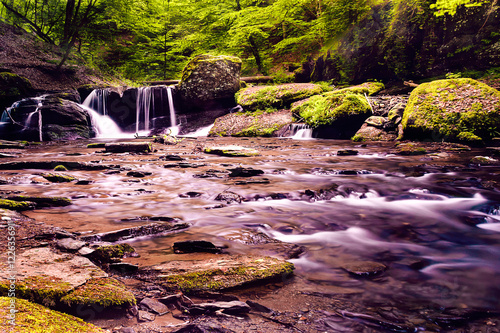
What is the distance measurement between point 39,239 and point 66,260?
0.60 m

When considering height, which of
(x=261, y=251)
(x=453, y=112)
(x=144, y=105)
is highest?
(x=144, y=105)

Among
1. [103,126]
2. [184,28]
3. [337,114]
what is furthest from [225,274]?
[184,28]

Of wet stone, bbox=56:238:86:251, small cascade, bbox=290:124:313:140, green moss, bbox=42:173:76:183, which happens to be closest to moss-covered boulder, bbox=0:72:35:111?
green moss, bbox=42:173:76:183

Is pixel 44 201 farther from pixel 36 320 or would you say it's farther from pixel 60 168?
pixel 60 168

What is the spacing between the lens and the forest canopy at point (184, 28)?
17.6 m

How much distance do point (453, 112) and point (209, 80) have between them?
37.7ft

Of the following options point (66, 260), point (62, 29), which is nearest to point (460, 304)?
point (66, 260)

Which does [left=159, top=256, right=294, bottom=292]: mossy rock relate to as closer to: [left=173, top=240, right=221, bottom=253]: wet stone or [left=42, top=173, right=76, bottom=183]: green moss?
[left=173, top=240, right=221, bottom=253]: wet stone

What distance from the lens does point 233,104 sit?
17.1 metres

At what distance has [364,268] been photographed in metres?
2.13

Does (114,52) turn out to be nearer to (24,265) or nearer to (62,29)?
(62,29)

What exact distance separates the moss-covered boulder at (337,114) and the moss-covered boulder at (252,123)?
132 centimetres

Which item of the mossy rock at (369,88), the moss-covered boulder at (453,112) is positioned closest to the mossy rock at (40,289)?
the moss-covered boulder at (453,112)

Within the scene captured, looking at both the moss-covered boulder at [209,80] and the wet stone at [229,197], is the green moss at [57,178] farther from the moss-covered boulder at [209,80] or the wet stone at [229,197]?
the moss-covered boulder at [209,80]
